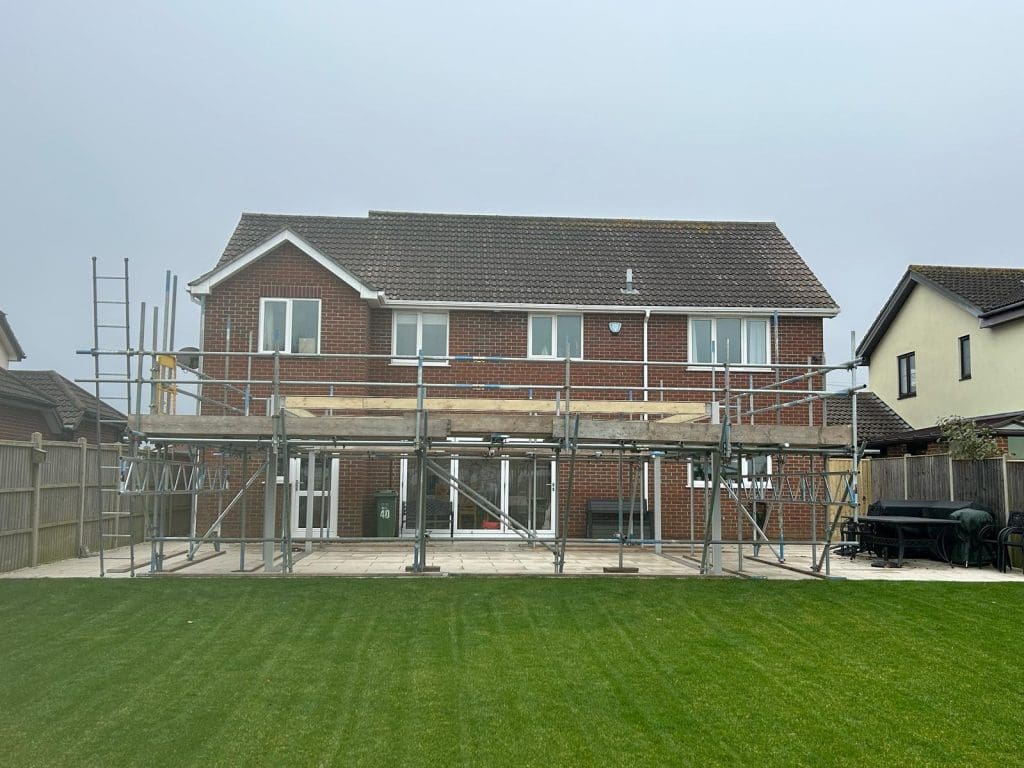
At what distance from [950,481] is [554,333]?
8042 millimetres

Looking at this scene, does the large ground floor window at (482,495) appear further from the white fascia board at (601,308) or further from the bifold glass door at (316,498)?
the white fascia board at (601,308)

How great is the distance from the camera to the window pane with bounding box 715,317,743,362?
67.6 ft

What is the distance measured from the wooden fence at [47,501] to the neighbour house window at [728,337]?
11.5 meters

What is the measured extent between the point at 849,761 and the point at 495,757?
2.12 meters

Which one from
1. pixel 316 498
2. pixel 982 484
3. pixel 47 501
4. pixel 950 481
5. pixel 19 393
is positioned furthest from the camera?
pixel 19 393

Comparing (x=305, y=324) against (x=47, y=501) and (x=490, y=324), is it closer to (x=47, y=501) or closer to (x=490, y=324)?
(x=490, y=324)

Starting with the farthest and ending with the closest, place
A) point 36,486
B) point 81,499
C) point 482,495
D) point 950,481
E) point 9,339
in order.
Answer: point 9,339, point 482,495, point 950,481, point 81,499, point 36,486

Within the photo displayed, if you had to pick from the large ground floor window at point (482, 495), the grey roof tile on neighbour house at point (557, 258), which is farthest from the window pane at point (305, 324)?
the large ground floor window at point (482, 495)

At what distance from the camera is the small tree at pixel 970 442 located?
19.0 meters

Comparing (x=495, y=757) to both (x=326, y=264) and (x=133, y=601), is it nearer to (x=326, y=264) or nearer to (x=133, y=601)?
(x=133, y=601)

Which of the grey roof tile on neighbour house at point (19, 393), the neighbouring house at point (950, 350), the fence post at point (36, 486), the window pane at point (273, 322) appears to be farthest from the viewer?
the neighbouring house at point (950, 350)

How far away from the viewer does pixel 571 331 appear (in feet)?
67.2

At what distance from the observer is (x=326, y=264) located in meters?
19.3

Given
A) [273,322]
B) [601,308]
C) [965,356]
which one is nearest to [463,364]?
[601,308]
